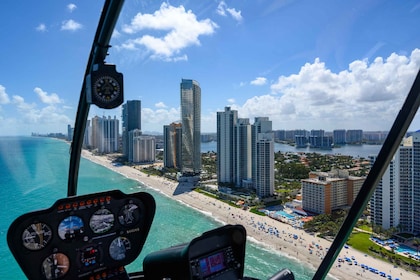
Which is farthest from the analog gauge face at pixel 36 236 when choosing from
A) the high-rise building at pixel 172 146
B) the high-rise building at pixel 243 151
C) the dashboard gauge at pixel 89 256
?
the high-rise building at pixel 172 146

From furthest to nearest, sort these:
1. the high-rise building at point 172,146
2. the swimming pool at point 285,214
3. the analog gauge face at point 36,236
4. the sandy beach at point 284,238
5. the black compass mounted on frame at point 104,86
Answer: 1. the high-rise building at point 172,146
2. the swimming pool at point 285,214
3. the sandy beach at point 284,238
4. the black compass mounted on frame at point 104,86
5. the analog gauge face at point 36,236

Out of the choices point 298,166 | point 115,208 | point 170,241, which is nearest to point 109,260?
point 115,208

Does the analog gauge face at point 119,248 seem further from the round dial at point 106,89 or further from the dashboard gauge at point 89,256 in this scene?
the round dial at point 106,89

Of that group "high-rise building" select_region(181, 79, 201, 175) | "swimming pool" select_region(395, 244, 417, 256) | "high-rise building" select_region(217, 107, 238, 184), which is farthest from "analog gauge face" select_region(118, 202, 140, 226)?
"high-rise building" select_region(217, 107, 238, 184)

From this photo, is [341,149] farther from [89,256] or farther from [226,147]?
[226,147]

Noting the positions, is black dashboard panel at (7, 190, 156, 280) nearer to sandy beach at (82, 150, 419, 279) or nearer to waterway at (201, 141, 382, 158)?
waterway at (201, 141, 382, 158)

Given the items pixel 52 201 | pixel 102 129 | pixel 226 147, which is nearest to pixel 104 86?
pixel 102 129

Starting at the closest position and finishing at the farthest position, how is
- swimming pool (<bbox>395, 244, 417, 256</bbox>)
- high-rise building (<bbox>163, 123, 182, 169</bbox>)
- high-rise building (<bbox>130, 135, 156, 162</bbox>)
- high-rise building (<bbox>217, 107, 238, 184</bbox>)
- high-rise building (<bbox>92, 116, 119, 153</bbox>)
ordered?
1. high-rise building (<bbox>92, 116, 119, 153</bbox>)
2. swimming pool (<bbox>395, 244, 417, 256</bbox>)
3. high-rise building (<bbox>217, 107, 238, 184</bbox>)
4. high-rise building (<bbox>163, 123, 182, 169</bbox>)
5. high-rise building (<bbox>130, 135, 156, 162</bbox>)
